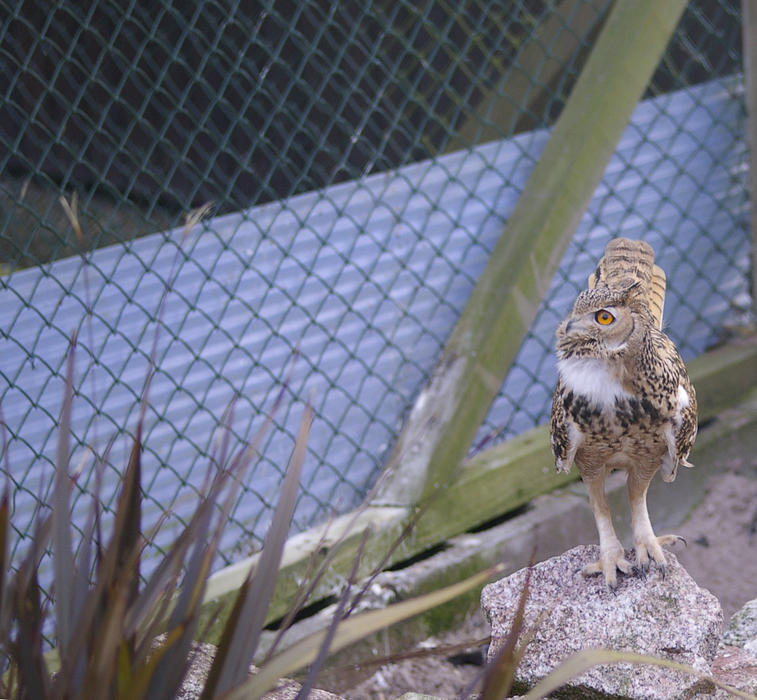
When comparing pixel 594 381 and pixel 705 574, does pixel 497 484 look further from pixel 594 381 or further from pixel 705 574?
pixel 594 381

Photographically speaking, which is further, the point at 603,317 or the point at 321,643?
the point at 603,317

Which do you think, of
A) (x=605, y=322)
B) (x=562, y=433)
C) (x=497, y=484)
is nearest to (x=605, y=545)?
(x=562, y=433)

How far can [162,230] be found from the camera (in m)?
2.92

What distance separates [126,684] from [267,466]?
1.96 m

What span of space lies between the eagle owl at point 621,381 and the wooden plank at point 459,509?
963mm

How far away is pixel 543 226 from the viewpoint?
320 centimetres

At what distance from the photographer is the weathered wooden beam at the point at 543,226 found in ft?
10.5

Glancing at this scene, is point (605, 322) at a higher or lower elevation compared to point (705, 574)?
lower

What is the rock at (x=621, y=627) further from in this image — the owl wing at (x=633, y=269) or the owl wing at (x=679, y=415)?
the owl wing at (x=633, y=269)

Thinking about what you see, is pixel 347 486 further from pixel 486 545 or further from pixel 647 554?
pixel 647 554

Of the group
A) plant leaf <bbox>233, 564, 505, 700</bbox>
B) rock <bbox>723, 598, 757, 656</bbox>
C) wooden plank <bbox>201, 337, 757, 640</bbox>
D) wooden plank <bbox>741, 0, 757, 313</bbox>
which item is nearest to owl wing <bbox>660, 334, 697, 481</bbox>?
rock <bbox>723, 598, 757, 656</bbox>

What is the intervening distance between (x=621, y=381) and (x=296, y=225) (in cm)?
170

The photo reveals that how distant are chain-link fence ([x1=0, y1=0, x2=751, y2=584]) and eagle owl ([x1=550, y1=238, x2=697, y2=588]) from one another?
1.23 m

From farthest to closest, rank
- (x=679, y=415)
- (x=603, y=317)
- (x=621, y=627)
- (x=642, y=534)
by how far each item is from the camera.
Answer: (x=642, y=534) < (x=621, y=627) < (x=679, y=415) < (x=603, y=317)
